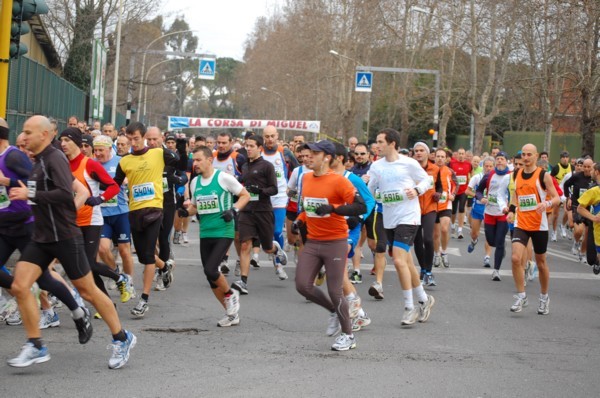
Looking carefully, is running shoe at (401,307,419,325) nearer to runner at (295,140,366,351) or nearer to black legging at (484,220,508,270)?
runner at (295,140,366,351)

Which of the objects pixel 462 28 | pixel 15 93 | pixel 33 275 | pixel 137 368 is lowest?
pixel 137 368

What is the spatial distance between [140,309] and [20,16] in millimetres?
3323

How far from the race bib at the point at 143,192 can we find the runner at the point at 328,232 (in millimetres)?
2033

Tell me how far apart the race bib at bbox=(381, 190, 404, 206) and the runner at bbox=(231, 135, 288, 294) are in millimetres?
2056

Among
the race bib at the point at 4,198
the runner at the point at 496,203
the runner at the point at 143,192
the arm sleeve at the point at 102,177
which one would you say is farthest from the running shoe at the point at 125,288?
the runner at the point at 496,203

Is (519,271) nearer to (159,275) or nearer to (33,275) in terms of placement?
(159,275)

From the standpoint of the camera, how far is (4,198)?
8047 mm

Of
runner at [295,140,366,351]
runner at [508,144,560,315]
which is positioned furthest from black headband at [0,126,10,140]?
runner at [508,144,560,315]

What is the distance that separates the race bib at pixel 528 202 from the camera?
35.3 feet

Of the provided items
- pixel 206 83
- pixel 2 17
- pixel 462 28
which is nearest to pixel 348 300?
pixel 2 17

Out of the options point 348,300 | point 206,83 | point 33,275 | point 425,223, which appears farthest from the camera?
point 206,83

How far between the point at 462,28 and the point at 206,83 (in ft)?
385

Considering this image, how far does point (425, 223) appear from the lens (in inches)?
486

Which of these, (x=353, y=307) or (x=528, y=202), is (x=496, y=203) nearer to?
(x=528, y=202)
